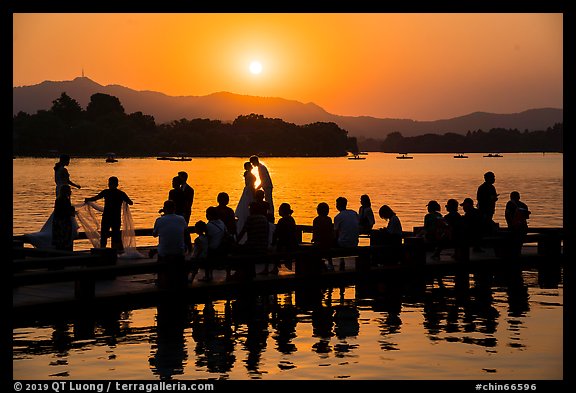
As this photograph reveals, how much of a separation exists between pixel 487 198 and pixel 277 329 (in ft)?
33.0

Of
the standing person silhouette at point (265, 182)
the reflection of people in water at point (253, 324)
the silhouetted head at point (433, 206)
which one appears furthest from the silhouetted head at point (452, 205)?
the reflection of people in water at point (253, 324)

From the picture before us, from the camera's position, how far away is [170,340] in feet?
55.3

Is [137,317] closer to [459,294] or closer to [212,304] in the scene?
[212,304]

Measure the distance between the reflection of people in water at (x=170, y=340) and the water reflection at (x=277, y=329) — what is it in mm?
18

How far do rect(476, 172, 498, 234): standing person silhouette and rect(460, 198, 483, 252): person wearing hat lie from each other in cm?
48

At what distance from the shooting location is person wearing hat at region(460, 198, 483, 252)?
976 inches

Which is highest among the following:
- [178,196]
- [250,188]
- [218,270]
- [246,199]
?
[250,188]

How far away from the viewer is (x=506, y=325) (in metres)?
18.7

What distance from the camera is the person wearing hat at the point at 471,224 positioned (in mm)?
24797

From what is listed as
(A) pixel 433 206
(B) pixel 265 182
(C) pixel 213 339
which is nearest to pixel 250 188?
(B) pixel 265 182

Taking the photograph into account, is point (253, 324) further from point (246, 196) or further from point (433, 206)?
point (433, 206)
